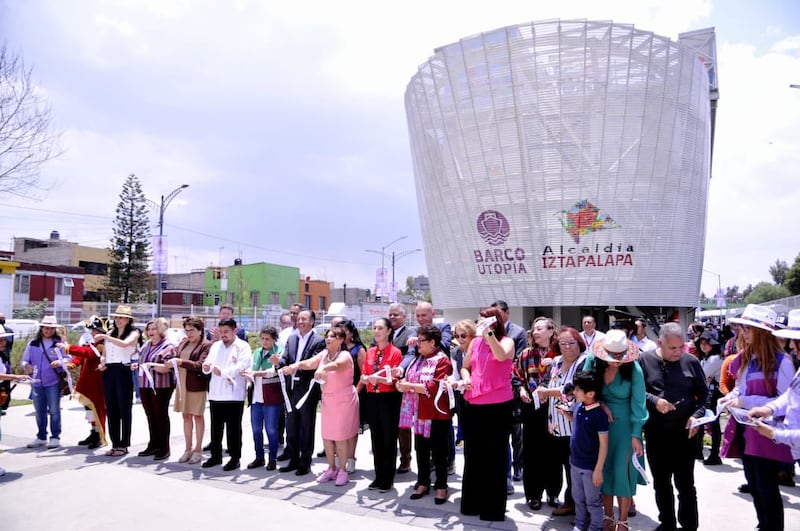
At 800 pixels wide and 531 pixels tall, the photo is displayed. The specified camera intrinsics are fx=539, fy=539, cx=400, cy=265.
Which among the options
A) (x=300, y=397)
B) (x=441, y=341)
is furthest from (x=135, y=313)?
(x=441, y=341)

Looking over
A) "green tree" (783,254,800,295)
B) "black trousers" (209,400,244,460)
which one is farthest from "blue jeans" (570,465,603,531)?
"green tree" (783,254,800,295)

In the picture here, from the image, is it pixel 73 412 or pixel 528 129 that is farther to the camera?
pixel 528 129

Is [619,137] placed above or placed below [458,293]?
above

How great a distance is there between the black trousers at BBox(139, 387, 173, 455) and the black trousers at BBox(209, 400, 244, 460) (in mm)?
810

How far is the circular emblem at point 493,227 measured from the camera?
26266 millimetres

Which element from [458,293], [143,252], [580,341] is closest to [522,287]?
[458,293]

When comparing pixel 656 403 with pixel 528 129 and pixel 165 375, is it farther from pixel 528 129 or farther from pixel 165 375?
pixel 528 129

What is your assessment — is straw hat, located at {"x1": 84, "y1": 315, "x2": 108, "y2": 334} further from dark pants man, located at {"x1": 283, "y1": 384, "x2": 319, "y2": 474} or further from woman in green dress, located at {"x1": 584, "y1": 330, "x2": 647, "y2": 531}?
woman in green dress, located at {"x1": 584, "y1": 330, "x2": 647, "y2": 531}

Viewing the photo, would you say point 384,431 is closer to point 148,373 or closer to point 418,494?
point 418,494

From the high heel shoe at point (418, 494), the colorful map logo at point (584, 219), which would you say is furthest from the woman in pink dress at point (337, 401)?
the colorful map logo at point (584, 219)

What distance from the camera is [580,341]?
4.64 m

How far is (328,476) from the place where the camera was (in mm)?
→ 5895

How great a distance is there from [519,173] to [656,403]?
22445mm

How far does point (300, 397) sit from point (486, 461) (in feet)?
8.05
